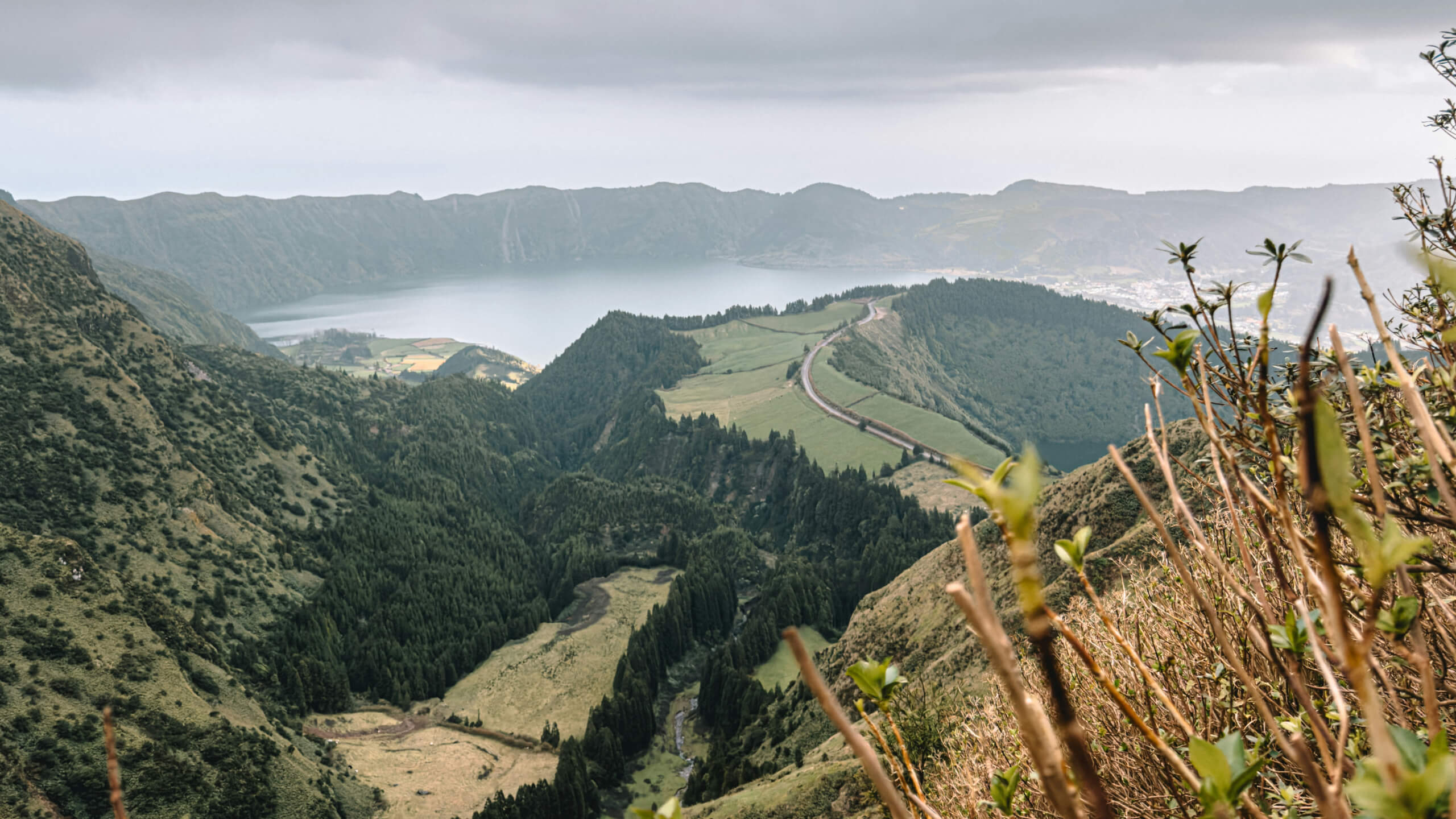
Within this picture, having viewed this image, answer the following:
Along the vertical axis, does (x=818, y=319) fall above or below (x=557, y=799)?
above

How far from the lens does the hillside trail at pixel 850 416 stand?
9669 centimetres

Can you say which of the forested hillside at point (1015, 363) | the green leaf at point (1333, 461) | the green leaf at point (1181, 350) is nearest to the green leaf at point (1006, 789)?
the green leaf at point (1181, 350)

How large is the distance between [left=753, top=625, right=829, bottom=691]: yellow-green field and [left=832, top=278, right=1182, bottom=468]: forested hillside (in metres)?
82.5

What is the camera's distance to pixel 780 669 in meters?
55.8

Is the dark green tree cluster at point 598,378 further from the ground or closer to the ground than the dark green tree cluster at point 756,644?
further from the ground

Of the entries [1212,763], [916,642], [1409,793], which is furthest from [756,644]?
[1409,793]

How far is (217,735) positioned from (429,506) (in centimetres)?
5882

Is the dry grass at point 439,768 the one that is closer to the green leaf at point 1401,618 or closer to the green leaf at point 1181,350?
the green leaf at point 1181,350

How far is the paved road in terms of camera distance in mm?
96750

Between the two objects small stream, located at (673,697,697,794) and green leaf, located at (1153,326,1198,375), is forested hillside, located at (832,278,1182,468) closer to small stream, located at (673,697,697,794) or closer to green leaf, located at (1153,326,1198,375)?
small stream, located at (673,697,697,794)

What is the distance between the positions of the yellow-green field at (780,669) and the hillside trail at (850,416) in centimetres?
2580

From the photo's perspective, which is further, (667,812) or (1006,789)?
(1006,789)

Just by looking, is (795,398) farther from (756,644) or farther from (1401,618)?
(1401,618)

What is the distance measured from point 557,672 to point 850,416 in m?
62.6
